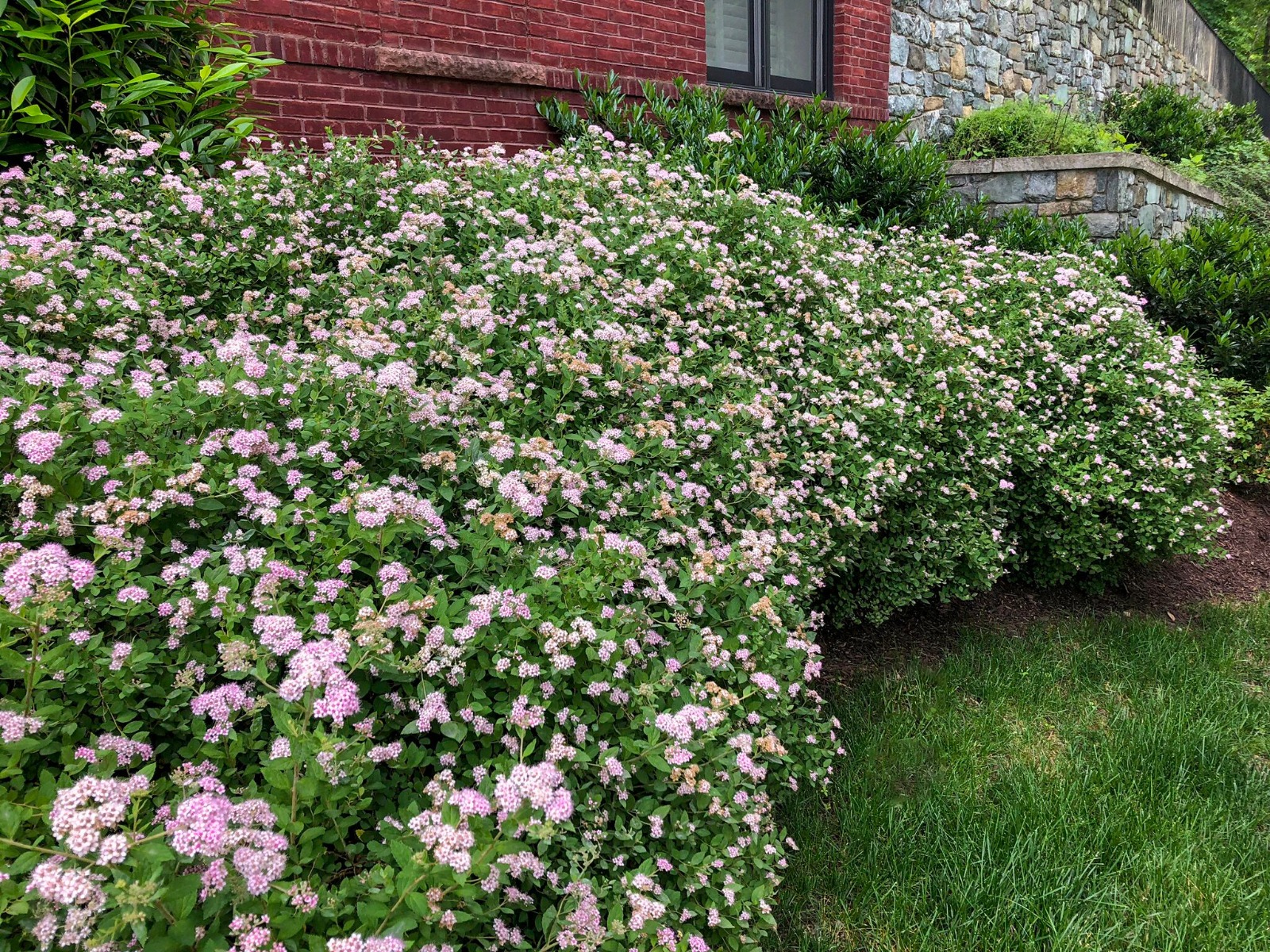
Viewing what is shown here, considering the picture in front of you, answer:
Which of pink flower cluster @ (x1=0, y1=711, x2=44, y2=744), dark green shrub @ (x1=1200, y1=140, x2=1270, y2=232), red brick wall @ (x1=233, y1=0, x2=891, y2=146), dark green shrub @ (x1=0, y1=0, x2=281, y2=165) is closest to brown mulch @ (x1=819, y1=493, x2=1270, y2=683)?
pink flower cluster @ (x1=0, y1=711, x2=44, y2=744)

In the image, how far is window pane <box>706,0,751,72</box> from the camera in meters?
8.38

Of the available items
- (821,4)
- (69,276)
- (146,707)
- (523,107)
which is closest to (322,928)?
(146,707)

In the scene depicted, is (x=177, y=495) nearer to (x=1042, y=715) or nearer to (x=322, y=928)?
(x=322, y=928)

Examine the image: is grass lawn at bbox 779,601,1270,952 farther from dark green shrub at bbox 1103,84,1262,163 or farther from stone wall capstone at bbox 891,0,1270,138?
dark green shrub at bbox 1103,84,1262,163

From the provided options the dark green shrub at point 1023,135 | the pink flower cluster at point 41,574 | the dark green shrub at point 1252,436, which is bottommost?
the dark green shrub at point 1252,436

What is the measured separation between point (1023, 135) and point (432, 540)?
31.5ft

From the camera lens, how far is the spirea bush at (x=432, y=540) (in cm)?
140

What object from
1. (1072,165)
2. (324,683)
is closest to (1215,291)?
(1072,165)

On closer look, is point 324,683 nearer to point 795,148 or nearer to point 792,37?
Result: point 795,148

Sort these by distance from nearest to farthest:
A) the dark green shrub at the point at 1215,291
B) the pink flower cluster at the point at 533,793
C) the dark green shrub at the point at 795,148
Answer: the pink flower cluster at the point at 533,793
the dark green shrub at the point at 795,148
the dark green shrub at the point at 1215,291

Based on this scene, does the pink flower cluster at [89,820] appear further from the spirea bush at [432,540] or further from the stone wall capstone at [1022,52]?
the stone wall capstone at [1022,52]

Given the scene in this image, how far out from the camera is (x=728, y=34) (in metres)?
8.56

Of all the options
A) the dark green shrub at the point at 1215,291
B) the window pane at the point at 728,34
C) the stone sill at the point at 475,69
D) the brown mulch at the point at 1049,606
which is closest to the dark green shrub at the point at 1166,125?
the dark green shrub at the point at 1215,291

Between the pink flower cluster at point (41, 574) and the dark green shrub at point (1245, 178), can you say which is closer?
the pink flower cluster at point (41, 574)
